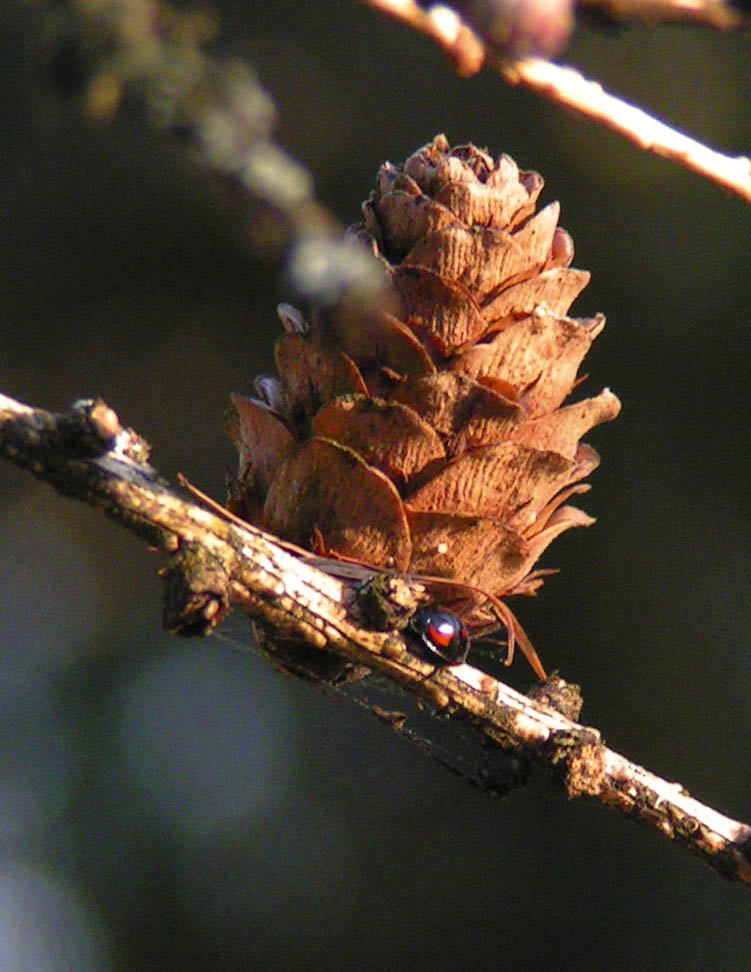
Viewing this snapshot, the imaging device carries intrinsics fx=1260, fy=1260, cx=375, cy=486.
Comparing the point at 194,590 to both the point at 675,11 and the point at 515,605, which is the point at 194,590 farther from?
the point at 515,605

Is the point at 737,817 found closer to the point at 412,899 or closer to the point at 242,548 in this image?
the point at 412,899

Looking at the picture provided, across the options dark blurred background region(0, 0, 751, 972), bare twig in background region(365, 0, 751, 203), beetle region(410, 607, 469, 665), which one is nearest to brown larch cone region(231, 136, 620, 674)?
beetle region(410, 607, 469, 665)

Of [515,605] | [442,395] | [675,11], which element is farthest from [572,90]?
[515,605]

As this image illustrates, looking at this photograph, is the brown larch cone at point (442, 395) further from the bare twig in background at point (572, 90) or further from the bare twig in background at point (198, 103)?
the bare twig in background at point (198, 103)

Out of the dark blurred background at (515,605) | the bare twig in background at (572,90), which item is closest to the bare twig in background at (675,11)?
the bare twig in background at (572,90)

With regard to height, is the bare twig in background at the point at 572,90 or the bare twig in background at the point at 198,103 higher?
the bare twig in background at the point at 572,90

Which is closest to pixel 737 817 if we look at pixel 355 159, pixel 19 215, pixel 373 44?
pixel 355 159
